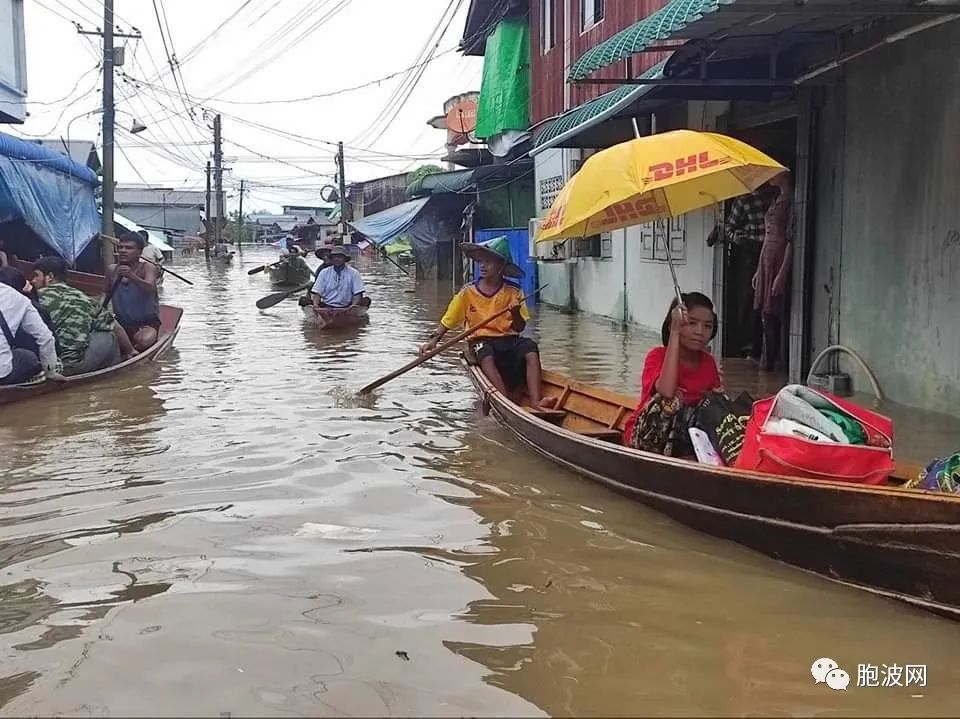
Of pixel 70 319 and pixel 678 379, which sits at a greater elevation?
pixel 70 319

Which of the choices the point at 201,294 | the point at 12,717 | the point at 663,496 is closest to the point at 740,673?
the point at 663,496

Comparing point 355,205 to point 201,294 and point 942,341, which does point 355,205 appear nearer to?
point 201,294

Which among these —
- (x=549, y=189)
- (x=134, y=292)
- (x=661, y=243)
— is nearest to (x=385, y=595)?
(x=134, y=292)

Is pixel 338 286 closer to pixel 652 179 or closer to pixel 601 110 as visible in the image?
pixel 601 110

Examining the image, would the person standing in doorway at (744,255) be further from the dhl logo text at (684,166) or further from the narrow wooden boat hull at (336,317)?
the narrow wooden boat hull at (336,317)

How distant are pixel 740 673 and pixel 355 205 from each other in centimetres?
4218

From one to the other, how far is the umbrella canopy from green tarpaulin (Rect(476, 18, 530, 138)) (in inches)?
501

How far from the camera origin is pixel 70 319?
8.78 m

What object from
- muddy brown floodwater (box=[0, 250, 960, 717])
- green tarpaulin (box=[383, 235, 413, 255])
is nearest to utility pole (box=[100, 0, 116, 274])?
muddy brown floodwater (box=[0, 250, 960, 717])

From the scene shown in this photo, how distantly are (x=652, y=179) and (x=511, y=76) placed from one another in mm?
13993

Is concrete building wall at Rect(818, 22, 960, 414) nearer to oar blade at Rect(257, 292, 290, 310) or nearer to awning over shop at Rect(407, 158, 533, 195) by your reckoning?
awning over shop at Rect(407, 158, 533, 195)

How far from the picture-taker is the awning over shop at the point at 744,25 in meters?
5.71

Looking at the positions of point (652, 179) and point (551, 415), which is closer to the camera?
point (652, 179)

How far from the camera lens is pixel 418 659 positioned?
3127 mm
